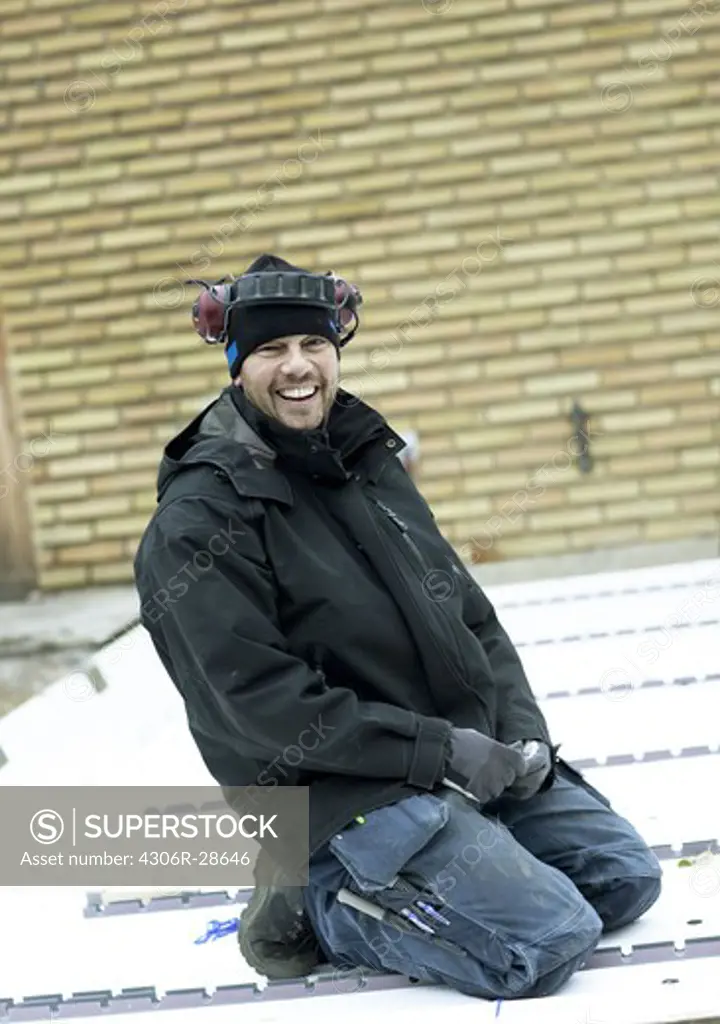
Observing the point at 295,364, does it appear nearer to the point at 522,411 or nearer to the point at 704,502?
the point at 522,411

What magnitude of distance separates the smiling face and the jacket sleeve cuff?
1.87ft

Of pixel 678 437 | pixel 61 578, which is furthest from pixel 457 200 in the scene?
pixel 61 578

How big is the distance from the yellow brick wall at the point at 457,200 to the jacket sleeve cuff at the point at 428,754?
5040 mm

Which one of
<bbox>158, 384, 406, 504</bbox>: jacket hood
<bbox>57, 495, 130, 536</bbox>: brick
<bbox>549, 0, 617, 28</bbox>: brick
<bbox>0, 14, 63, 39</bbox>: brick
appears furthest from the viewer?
<bbox>57, 495, 130, 536</bbox>: brick

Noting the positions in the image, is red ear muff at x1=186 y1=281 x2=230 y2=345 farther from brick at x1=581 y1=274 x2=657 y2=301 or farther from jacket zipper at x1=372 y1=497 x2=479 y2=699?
brick at x1=581 y1=274 x2=657 y2=301

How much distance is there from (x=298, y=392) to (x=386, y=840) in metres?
0.78

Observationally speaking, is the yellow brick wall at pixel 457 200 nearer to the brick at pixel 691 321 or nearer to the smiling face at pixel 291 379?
the brick at pixel 691 321

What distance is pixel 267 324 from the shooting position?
2.91m

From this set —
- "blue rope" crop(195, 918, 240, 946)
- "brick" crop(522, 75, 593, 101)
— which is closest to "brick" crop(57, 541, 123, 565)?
"brick" crop(522, 75, 593, 101)

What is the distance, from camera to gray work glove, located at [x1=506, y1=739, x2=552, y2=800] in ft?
9.82

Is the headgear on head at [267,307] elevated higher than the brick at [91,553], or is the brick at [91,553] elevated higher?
the headgear on head at [267,307]

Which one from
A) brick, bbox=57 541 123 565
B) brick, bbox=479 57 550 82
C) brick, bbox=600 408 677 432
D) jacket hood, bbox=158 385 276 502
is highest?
brick, bbox=479 57 550 82

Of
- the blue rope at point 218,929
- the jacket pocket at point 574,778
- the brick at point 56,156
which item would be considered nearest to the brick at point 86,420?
the brick at point 56,156

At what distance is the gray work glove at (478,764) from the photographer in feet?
9.18
